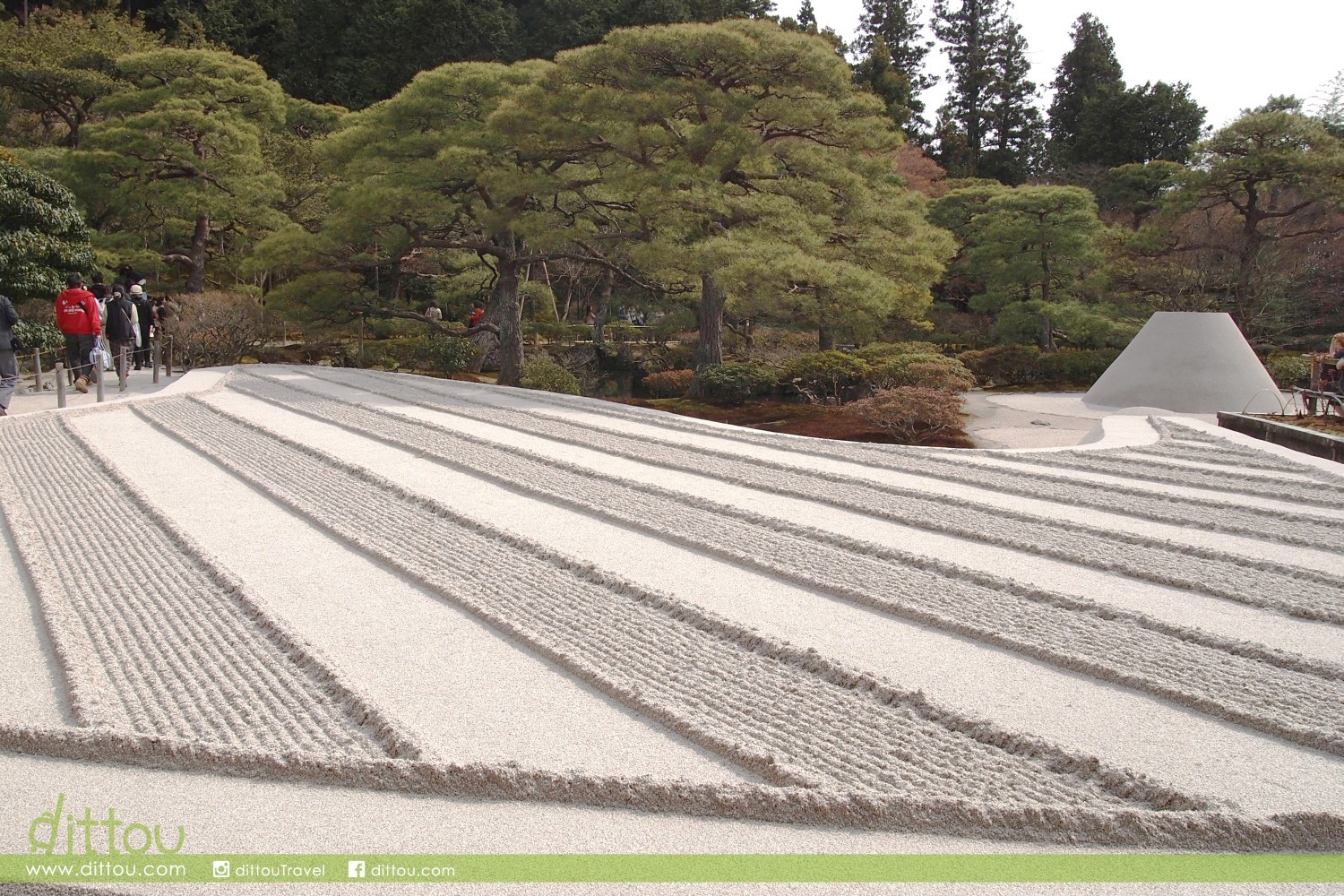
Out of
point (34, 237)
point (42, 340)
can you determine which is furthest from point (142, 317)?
point (34, 237)

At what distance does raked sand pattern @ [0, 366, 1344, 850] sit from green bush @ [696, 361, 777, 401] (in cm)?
527

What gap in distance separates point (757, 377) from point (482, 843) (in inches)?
400

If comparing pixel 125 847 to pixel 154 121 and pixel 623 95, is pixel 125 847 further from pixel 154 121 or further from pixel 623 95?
pixel 154 121

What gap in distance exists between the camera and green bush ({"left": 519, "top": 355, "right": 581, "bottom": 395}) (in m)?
13.1

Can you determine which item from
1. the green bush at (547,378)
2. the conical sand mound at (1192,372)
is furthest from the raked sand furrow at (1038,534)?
the conical sand mound at (1192,372)

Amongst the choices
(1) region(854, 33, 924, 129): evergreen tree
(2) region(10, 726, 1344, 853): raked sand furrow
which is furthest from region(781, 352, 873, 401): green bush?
(1) region(854, 33, 924, 129): evergreen tree

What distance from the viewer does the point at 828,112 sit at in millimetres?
11242

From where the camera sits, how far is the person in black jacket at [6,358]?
8.08 meters

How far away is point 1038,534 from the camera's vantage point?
4453 millimetres

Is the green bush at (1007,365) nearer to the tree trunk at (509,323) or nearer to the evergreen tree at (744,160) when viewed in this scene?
the evergreen tree at (744,160)

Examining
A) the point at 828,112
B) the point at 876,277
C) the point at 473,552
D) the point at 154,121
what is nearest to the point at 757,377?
the point at 876,277

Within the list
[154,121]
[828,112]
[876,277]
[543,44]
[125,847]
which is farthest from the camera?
[543,44]

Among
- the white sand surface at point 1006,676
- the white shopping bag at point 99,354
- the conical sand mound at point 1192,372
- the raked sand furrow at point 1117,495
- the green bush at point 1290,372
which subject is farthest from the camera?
the green bush at point 1290,372

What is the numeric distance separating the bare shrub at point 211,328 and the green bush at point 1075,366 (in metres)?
12.6
